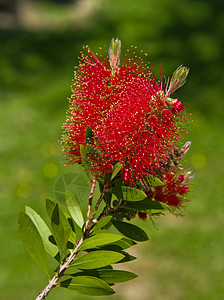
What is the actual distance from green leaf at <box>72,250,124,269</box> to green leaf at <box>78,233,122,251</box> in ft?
0.08

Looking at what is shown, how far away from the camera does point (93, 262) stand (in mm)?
1117

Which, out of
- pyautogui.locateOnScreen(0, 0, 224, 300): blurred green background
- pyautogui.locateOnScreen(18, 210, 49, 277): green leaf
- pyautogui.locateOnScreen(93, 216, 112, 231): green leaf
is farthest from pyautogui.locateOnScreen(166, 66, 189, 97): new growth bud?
pyautogui.locateOnScreen(0, 0, 224, 300): blurred green background

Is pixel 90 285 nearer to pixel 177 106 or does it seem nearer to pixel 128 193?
pixel 128 193

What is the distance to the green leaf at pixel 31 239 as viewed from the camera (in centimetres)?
109

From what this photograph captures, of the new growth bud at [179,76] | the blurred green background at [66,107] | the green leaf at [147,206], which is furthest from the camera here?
the blurred green background at [66,107]

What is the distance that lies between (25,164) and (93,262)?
4.51 meters

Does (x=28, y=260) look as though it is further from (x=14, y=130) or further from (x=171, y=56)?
(x=171, y=56)

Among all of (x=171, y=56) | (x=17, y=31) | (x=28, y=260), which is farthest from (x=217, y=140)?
(x=17, y=31)

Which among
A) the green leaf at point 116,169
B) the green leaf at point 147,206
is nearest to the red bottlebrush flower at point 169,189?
the green leaf at point 147,206

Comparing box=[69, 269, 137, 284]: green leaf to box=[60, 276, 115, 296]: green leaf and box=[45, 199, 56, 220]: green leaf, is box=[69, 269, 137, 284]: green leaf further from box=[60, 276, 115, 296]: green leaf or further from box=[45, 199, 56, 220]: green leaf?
box=[45, 199, 56, 220]: green leaf

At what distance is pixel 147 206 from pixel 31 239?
0.96ft

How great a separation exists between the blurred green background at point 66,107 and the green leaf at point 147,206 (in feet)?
9.19

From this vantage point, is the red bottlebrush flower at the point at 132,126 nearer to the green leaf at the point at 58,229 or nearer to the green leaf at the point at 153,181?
the green leaf at the point at 153,181

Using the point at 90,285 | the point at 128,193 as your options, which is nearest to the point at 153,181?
the point at 128,193
